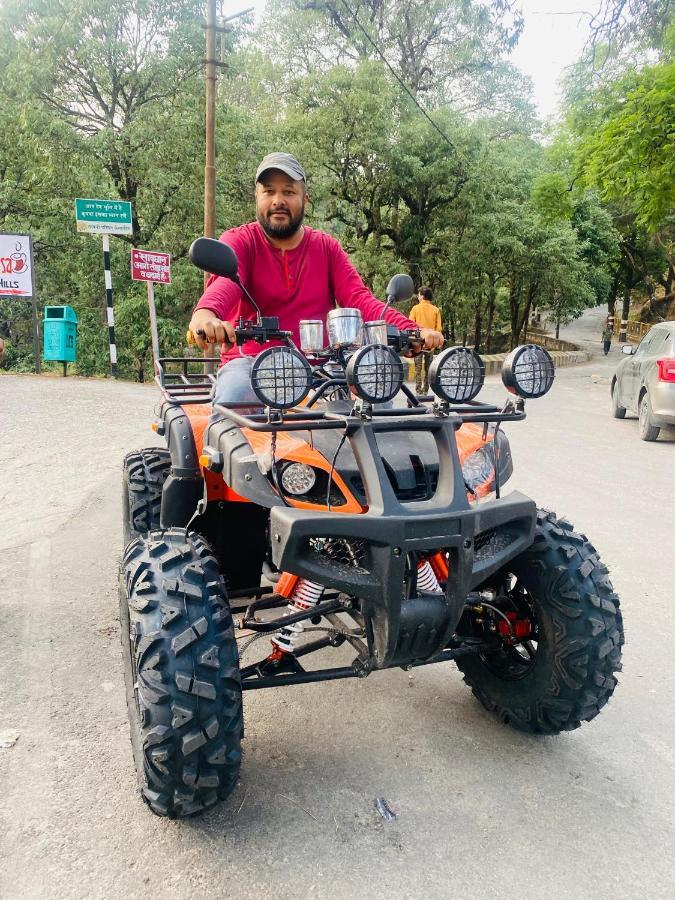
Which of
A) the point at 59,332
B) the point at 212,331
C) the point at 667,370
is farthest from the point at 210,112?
the point at 212,331

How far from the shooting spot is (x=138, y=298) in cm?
1772

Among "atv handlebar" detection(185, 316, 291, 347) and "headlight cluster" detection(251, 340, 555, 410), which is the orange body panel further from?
"atv handlebar" detection(185, 316, 291, 347)

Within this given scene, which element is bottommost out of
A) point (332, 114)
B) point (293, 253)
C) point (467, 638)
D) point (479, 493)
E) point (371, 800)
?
point (371, 800)

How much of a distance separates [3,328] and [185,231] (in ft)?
20.0

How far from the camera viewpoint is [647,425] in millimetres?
9984

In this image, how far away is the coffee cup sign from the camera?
1402cm

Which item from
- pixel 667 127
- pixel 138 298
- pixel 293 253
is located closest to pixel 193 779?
pixel 293 253

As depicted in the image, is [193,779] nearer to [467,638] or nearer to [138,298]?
[467,638]

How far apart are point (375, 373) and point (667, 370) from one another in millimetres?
8568

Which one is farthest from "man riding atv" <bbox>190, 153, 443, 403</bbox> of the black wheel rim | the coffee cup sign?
the coffee cup sign

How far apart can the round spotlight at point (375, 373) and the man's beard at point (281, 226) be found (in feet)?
4.68

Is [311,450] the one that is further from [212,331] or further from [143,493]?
[143,493]

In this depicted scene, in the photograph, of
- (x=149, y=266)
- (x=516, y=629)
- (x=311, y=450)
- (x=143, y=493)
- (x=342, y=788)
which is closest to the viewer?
(x=311, y=450)

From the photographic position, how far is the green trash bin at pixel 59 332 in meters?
14.7
